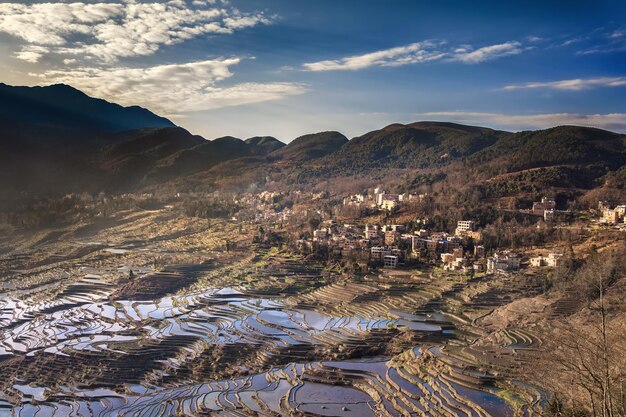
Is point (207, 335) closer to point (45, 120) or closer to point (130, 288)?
point (130, 288)

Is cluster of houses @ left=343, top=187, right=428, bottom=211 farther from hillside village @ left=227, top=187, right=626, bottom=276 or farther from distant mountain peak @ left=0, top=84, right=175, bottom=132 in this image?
distant mountain peak @ left=0, top=84, right=175, bottom=132

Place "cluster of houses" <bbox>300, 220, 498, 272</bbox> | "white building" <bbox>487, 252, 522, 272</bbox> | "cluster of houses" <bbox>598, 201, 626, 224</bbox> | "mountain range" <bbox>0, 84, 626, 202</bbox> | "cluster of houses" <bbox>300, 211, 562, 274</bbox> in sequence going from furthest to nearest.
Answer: "mountain range" <bbox>0, 84, 626, 202</bbox> < "cluster of houses" <bbox>598, 201, 626, 224</bbox> < "cluster of houses" <bbox>300, 220, 498, 272</bbox> < "cluster of houses" <bbox>300, 211, 562, 274</bbox> < "white building" <bbox>487, 252, 522, 272</bbox>

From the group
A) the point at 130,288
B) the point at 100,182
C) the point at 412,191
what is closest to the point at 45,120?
the point at 100,182

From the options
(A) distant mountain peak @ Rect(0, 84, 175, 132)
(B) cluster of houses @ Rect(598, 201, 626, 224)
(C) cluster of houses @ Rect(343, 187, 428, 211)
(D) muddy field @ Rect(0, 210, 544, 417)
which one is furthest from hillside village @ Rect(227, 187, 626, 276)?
(A) distant mountain peak @ Rect(0, 84, 175, 132)

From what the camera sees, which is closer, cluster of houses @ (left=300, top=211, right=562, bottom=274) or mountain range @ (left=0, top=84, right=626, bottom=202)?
cluster of houses @ (left=300, top=211, right=562, bottom=274)

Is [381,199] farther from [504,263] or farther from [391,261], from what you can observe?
[504,263]

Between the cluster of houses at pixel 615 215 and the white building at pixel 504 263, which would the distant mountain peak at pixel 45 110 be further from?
the cluster of houses at pixel 615 215
